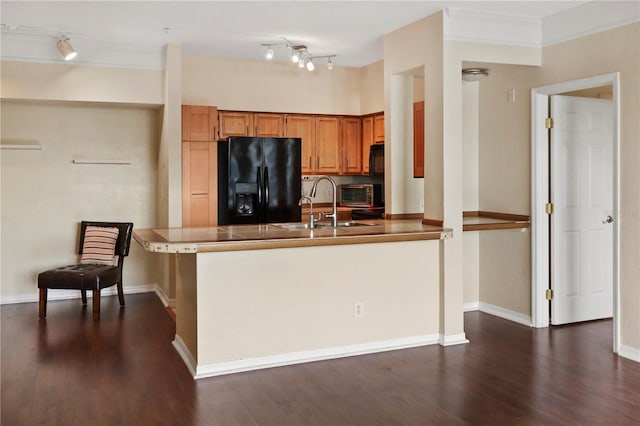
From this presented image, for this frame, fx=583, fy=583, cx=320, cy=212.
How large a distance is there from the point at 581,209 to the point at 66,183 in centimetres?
526

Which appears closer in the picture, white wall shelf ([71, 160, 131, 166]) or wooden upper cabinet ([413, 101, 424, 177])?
wooden upper cabinet ([413, 101, 424, 177])

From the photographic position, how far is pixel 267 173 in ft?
20.5

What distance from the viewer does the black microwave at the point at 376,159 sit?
6738 millimetres

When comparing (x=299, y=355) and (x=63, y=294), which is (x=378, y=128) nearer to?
(x=299, y=355)

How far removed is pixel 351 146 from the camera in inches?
282

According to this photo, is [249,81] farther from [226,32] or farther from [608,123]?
[608,123]

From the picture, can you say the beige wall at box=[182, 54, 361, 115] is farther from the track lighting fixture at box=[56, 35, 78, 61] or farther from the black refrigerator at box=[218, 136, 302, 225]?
the track lighting fixture at box=[56, 35, 78, 61]

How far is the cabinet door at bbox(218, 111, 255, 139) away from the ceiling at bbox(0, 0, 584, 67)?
0.72 m

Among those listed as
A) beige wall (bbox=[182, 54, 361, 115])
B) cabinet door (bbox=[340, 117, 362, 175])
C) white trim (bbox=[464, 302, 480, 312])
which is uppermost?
beige wall (bbox=[182, 54, 361, 115])

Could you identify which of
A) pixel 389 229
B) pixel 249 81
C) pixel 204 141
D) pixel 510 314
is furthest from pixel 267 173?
pixel 510 314

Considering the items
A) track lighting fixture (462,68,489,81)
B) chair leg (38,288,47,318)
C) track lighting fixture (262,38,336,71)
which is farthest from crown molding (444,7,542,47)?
chair leg (38,288,47,318)

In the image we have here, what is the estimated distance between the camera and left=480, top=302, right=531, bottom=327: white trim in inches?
205

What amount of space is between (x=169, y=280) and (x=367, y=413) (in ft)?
10.8

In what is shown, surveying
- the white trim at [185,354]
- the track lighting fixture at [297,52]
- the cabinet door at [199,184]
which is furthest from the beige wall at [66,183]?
the white trim at [185,354]
